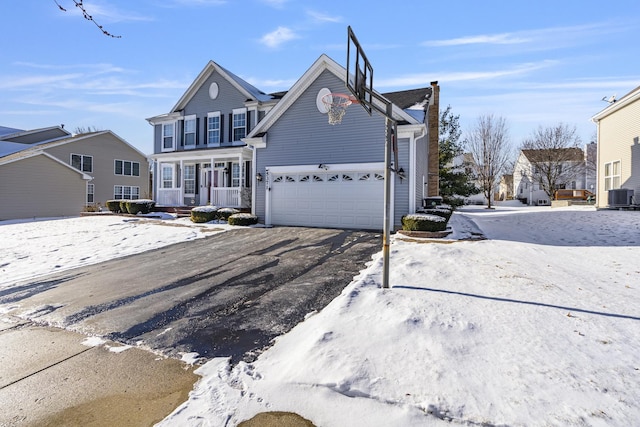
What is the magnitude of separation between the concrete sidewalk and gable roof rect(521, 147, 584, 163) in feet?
120

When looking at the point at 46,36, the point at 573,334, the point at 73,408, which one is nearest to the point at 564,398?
the point at 573,334

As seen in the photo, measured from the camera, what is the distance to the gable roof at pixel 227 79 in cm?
1877

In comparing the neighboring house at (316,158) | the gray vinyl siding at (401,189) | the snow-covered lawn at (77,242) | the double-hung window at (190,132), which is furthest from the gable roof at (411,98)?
the double-hung window at (190,132)

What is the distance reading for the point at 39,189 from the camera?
21.7 metres

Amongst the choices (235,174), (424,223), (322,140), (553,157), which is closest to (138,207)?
(235,174)

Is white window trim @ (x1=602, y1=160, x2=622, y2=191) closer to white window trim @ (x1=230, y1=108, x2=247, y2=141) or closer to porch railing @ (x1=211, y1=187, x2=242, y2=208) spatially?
porch railing @ (x1=211, y1=187, x2=242, y2=208)

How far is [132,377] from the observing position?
3248 millimetres

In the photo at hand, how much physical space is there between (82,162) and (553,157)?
137 ft

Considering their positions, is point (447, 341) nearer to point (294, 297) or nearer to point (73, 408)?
point (294, 297)

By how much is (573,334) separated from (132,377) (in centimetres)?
464

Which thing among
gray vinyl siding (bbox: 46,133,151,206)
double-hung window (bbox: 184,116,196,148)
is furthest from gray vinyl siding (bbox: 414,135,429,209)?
gray vinyl siding (bbox: 46,133,151,206)

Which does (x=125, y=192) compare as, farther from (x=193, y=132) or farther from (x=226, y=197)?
(x=226, y=197)

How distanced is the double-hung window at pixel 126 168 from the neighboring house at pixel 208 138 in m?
11.3

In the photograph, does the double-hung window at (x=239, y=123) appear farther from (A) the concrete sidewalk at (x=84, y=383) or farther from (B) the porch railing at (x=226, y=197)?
(A) the concrete sidewalk at (x=84, y=383)
